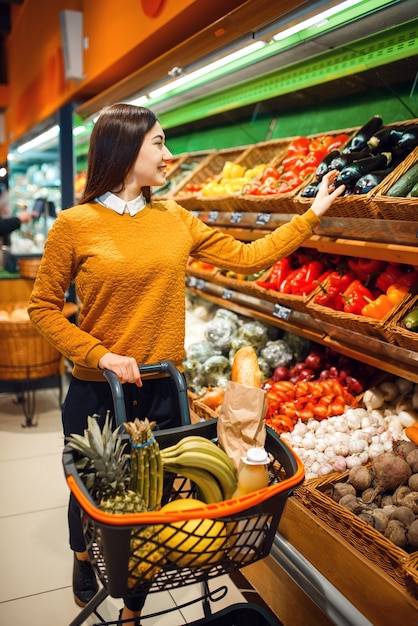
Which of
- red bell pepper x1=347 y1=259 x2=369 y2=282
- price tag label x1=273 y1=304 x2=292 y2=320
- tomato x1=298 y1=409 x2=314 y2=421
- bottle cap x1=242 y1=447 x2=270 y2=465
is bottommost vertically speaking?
tomato x1=298 y1=409 x2=314 y2=421

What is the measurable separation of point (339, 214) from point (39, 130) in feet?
17.7

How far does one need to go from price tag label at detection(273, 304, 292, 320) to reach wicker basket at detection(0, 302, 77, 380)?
6.68 feet

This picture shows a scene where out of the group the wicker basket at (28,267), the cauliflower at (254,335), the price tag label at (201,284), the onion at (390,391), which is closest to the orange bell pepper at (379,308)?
the onion at (390,391)

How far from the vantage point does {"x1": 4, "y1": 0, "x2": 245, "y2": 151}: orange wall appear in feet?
11.8

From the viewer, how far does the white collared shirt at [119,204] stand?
204cm

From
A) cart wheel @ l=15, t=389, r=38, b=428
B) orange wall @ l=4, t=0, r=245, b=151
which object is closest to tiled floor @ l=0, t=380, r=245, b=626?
cart wheel @ l=15, t=389, r=38, b=428

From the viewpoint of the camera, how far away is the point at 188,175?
4.88 m

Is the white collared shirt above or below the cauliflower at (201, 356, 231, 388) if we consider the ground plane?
above

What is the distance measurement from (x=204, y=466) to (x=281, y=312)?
1789mm

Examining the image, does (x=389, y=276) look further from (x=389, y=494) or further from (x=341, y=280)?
(x=389, y=494)

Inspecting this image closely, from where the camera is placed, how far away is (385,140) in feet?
8.99

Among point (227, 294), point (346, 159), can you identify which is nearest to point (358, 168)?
point (346, 159)

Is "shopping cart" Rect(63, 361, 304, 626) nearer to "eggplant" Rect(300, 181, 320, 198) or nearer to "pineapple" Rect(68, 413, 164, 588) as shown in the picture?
"pineapple" Rect(68, 413, 164, 588)

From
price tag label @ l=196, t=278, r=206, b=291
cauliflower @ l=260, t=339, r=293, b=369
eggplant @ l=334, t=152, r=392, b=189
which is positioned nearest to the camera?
eggplant @ l=334, t=152, r=392, b=189
